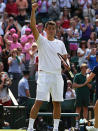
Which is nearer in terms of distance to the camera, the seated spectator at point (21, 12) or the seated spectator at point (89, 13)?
the seated spectator at point (21, 12)

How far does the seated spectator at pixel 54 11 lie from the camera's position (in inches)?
901

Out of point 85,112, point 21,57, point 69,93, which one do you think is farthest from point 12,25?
point 85,112

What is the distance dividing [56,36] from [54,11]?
3.47 meters

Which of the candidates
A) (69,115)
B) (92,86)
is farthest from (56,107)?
(92,86)

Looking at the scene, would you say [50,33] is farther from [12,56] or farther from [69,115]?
[12,56]

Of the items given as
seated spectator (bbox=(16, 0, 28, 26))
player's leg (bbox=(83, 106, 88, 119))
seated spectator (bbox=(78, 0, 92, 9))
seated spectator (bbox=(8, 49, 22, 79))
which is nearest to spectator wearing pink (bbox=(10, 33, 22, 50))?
A: seated spectator (bbox=(8, 49, 22, 79))

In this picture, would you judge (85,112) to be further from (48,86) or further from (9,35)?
(9,35)

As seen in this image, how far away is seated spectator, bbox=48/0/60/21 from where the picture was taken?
22.9 m

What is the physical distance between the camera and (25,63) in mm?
18469

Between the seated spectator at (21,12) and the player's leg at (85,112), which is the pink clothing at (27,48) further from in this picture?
the player's leg at (85,112)

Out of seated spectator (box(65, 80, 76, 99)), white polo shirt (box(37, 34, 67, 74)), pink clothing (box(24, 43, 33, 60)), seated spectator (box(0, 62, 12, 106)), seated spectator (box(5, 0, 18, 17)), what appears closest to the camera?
white polo shirt (box(37, 34, 67, 74))

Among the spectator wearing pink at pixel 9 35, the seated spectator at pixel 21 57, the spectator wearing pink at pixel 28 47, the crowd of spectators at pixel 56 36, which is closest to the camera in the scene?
the crowd of spectators at pixel 56 36

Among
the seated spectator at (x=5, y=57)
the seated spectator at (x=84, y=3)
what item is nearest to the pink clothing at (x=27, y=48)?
the seated spectator at (x=5, y=57)

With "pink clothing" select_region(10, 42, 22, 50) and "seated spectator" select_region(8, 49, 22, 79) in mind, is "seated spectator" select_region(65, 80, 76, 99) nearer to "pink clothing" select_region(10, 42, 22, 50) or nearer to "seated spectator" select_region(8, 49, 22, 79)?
"seated spectator" select_region(8, 49, 22, 79)
